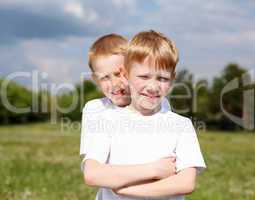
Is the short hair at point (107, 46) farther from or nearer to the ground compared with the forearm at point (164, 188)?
farther from the ground

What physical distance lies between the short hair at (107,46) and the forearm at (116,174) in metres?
0.95

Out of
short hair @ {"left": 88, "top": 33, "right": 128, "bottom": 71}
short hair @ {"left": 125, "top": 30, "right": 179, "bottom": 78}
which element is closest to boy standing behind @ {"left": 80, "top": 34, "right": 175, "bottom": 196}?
short hair @ {"left": 88, "top": 33, "right": 128, "bottom": 71}

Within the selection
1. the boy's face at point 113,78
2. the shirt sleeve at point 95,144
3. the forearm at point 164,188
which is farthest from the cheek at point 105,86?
the forearm at point 164,188

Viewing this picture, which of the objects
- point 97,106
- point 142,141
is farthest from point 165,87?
point 97,106

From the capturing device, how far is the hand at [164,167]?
3.48 m

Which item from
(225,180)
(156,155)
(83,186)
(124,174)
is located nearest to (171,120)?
(156,155)

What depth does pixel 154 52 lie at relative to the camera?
3482 millimetres

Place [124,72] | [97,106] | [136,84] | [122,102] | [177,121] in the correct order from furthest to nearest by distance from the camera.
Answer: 1. [97,106]
2. [122,102]
3. [124,72]
4. [177,121]
5. [136,84]

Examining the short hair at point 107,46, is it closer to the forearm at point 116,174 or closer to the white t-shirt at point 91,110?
the white t-shirt at point 91,110

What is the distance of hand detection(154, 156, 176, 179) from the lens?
11.4ft

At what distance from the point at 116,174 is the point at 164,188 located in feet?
1.01

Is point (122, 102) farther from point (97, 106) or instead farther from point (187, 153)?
point (187, 153)

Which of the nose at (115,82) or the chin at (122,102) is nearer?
the chin at (122,102)

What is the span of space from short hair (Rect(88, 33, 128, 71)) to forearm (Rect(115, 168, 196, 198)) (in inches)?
42.5
